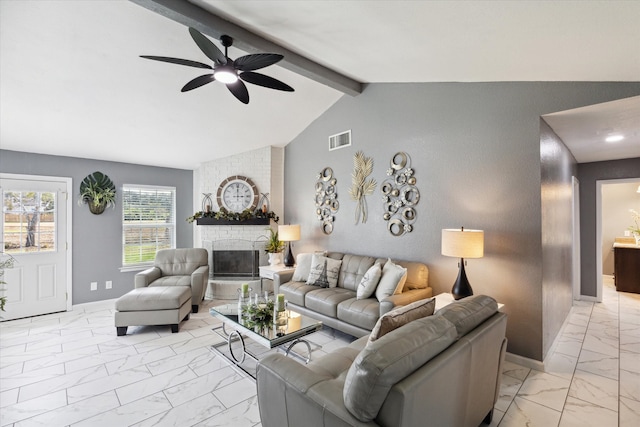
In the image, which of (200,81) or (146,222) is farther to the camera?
(146,222)

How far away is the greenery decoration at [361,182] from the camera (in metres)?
4.26

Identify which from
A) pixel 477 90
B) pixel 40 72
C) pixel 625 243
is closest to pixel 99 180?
pixel 40 72

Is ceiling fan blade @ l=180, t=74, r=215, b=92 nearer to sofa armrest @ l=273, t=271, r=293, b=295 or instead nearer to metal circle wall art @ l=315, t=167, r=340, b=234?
metal circle wall art @ l=315, t=167, r=340, b=234

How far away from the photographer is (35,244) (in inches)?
175

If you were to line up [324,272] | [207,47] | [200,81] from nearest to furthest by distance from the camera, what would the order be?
[207,47] → [200,81] → [324,272]

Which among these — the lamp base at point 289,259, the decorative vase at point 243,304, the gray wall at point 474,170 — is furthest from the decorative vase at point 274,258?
the decorative vase at point 243,304

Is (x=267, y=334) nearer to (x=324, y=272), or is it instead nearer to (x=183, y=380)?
(x=183, y=380)

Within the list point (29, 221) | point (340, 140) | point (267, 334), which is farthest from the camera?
point (340, 140)

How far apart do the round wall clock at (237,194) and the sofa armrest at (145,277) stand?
1637mm

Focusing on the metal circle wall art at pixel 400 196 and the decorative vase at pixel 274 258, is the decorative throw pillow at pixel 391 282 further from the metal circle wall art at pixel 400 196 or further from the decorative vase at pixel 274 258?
the decorative vase at pixel 274 258

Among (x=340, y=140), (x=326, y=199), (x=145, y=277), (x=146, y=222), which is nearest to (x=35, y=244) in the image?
(x=146, y=222)

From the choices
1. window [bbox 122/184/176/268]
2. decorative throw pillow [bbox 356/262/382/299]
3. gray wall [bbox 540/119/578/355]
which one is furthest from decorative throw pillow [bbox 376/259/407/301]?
window [bbox 122/184/176/268]

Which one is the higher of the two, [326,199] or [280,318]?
[326,199]

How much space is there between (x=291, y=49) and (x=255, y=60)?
101 cm
